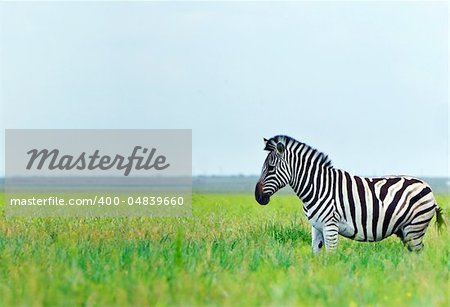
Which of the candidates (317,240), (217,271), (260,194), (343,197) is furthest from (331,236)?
(217,271)

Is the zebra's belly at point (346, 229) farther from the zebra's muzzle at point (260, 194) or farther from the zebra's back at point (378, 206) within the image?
the zebra's muzzle at point (260, 194)

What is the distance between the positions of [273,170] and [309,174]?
462 mm

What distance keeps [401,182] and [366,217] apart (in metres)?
0.73

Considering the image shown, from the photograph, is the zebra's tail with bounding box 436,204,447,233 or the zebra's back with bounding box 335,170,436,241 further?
the zebra's tail with bounding box 436,204,447,233

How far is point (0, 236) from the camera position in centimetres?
1152

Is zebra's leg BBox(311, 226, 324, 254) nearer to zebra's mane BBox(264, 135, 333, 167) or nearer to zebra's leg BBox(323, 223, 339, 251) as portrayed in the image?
zebra's leg BBox(323, 223, 339, 251)

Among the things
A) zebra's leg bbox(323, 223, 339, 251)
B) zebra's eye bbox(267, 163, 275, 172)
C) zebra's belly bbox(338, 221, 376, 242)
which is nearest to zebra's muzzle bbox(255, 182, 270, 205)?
zebra's eye bbox(267, 163, 275, 172)

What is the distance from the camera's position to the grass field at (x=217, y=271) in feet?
23.5

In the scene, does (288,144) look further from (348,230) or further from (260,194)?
(348,230)

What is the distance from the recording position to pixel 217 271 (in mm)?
8141

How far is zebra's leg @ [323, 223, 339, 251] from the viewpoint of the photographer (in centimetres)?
985

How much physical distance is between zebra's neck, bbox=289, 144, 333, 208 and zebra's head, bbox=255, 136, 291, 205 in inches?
4.4

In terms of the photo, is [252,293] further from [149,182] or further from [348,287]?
[149,182]

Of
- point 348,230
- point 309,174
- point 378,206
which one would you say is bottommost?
point 348,230
